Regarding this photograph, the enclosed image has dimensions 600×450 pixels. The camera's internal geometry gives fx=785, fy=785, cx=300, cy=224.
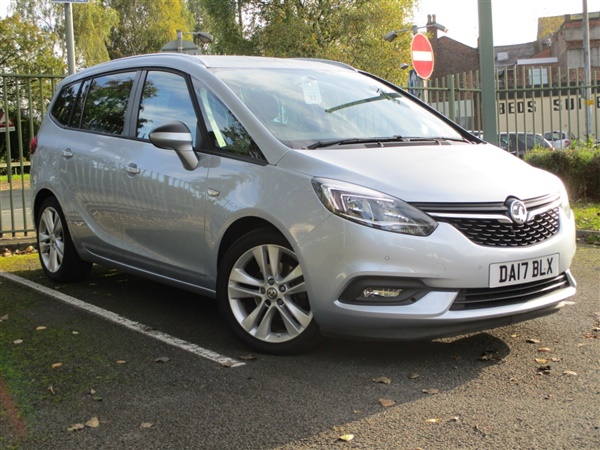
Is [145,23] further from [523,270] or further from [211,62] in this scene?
[523,270]

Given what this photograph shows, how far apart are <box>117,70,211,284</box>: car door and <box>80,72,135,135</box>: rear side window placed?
9.8 inches

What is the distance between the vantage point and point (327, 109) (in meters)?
5.11

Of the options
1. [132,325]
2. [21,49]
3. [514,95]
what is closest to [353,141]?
[132,325]

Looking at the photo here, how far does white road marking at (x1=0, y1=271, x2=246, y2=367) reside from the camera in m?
4.49

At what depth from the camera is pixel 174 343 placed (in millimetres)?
4828

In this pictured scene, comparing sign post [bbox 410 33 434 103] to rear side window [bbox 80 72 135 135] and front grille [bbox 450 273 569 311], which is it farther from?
front grille [bbox 450 273 569 311]

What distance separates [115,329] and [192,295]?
1.13 metres

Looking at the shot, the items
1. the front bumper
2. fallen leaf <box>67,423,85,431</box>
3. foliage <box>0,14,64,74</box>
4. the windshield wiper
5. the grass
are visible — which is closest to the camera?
fallen leaf <box>67,423,85,431</box>

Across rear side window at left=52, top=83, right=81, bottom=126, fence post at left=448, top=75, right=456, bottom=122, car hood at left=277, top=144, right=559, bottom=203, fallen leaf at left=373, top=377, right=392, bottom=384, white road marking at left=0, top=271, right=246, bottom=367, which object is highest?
fence post at left=448, top=75, right=456, bottom=122

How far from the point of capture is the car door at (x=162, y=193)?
4883mm

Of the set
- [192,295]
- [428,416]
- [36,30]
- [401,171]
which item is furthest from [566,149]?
[36,30]

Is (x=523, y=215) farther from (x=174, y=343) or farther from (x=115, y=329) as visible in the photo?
(x=115, y=329)

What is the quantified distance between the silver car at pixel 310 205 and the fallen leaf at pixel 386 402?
426mm

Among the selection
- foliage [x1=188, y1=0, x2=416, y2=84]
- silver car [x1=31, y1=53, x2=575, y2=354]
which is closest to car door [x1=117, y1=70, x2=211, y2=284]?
silver car [x1=31, y1=53, x2=575, y2=354]
